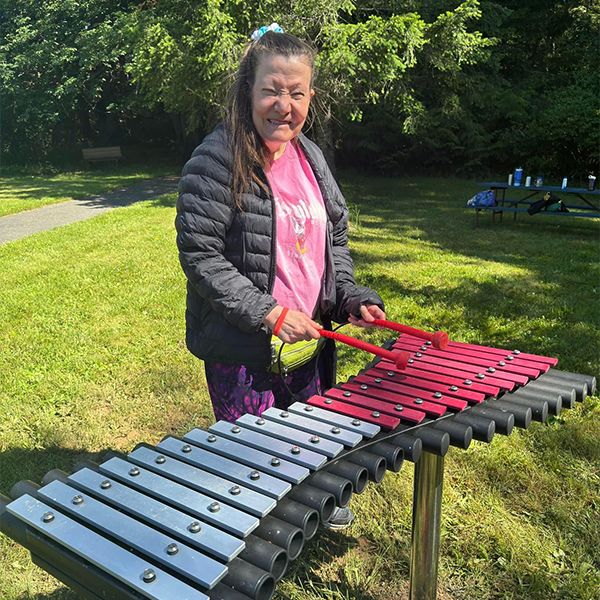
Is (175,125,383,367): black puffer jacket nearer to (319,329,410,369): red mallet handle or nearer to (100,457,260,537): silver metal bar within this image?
(319,329,410,369): red mallet handle

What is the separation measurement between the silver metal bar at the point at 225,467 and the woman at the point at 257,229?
0.48 metres

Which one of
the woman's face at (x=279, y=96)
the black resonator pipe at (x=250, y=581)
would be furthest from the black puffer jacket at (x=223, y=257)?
the black resonator pipe at (x=250, y=581)

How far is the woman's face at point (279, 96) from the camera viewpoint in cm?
206

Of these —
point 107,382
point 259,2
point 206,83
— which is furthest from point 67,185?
point 107,382

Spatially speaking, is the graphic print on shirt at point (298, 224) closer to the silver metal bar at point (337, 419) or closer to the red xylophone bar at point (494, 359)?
the silver metal bar at point (337, 419)

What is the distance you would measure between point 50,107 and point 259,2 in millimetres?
13272

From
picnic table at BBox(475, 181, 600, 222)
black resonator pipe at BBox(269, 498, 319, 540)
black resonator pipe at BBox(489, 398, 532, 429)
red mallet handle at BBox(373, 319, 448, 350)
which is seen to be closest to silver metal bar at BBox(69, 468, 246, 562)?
black resonator pipe at BBox(269, 498, 319, 540)

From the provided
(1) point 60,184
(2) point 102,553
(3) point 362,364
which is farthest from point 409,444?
(1) point 60,184

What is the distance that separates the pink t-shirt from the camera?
222 centimetres

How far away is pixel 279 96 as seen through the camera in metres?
2.08

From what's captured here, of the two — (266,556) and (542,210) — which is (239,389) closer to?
(266,556)

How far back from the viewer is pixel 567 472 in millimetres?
3289

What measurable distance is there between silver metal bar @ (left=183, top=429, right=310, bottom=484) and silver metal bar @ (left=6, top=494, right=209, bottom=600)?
0.42 m

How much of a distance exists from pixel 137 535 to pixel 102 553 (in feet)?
0.29
